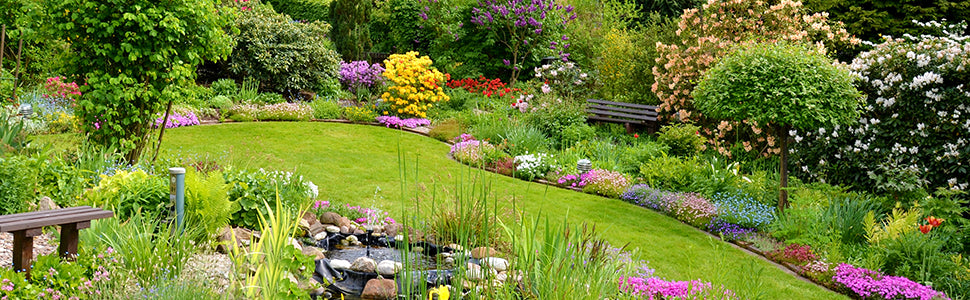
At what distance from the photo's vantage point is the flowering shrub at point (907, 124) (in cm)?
643

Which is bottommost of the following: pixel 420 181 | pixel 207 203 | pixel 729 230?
pixel 729 230

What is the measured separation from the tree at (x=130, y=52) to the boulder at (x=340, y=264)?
276 cm

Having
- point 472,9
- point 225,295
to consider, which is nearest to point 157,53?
point 225,295

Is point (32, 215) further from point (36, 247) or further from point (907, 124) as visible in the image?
point (907, 124)

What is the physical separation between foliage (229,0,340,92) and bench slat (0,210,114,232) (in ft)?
33.2

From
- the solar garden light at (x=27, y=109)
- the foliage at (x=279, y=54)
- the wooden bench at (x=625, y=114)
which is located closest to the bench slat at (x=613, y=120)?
the wooden bench at (x=625, y=114)

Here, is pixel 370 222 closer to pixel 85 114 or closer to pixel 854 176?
pixel 85 114

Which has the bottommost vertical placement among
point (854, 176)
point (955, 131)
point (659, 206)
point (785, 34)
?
point (659, 206)

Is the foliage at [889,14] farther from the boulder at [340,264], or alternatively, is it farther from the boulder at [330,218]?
the boulder at [340,264]

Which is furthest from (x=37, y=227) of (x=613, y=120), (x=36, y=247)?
(x=613, y=120)

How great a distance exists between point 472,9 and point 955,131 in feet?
37.0

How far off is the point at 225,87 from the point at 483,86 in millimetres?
5018

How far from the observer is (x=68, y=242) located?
3.64m

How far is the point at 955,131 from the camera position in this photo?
655 cm
